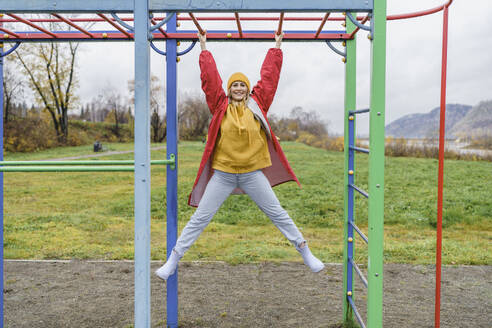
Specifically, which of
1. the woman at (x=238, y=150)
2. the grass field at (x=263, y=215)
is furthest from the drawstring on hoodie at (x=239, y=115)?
the grass field at (x=263, y=215)

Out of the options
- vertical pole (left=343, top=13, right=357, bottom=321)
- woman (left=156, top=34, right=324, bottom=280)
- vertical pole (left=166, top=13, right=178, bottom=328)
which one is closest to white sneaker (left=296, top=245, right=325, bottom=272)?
woman (left=156, top=34, right=324, bottom=280)

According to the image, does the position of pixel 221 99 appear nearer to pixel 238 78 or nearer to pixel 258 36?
pixel 238 78

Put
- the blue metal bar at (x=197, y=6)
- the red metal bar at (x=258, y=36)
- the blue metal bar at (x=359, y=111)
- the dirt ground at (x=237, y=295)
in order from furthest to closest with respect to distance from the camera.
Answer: the dirt ground at (x=237, y=295), the red metal bar at (x=258, y=36), the blue metal bar at (x=359, y=111), the blue metal bar at (x=197, y=6)

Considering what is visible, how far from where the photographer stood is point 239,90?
119 inches

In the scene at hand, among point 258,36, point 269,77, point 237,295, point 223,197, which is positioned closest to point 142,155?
point 223,197

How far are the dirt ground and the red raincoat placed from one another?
53.2 inches

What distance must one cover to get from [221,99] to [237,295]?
2199 mm

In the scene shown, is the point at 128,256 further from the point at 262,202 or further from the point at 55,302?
the point at 262,202

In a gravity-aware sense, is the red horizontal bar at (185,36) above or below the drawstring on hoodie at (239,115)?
above

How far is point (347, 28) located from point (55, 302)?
3.59 meters

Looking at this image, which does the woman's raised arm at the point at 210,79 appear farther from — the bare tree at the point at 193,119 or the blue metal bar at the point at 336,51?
the bare tree at the point at 193,119

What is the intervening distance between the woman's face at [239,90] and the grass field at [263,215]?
2955mm

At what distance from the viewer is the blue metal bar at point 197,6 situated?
2211mm

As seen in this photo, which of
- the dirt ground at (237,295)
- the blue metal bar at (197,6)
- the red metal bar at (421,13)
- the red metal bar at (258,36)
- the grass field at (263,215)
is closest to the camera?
the blue metal bar at (197,6)
